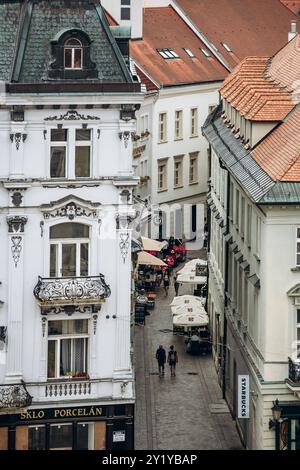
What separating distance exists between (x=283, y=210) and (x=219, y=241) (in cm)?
2166

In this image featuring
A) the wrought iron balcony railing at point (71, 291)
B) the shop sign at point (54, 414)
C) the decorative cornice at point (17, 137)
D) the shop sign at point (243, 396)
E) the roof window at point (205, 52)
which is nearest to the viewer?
the decorative cornice at point (17, 137)

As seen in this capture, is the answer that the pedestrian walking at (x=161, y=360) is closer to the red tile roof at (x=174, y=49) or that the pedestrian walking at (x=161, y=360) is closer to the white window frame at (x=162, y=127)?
the white window frame at (x=162, y=127)

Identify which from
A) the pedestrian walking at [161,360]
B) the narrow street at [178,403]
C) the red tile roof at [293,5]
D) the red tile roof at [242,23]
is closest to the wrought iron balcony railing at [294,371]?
the narrow street at [178,403]

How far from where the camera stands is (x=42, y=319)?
Answer: 60094 mm

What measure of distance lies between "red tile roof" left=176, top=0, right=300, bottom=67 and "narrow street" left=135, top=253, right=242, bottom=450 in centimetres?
4650

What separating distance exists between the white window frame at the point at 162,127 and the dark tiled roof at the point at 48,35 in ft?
179

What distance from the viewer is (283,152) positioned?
64500 mm

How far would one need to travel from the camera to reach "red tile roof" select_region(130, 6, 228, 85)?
4569 inches

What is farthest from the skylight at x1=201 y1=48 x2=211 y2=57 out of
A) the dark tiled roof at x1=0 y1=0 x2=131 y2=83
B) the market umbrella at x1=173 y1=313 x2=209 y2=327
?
the dark tiled roof at x1=0 y1=0 x2=131 y2=83

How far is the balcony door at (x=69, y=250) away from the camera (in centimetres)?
5997

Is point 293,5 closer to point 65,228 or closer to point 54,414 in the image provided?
point 65,228
